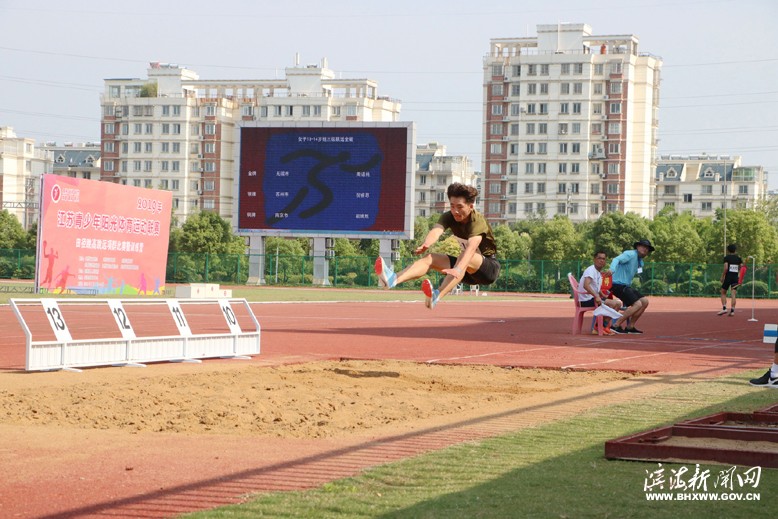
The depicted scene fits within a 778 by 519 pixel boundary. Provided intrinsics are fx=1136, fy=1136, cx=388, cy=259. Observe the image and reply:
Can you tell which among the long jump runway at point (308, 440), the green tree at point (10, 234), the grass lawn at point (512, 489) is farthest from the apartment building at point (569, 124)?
the grass lawn at point (512, 489)

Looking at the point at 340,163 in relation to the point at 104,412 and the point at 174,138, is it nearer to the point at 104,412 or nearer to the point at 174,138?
the point at 104,412

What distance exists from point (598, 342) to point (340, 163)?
35.3 meters

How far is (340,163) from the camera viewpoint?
5572 cm

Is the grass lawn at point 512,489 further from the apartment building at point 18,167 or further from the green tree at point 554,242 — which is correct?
the apartment building at point 18,167

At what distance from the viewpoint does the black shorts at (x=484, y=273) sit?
12.6m

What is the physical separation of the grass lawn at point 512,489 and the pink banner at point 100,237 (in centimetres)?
3031

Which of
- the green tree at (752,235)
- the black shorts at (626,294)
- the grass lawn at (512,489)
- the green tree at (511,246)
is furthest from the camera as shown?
the green tree at (511,246)

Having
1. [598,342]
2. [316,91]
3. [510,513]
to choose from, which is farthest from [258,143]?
[316,91]

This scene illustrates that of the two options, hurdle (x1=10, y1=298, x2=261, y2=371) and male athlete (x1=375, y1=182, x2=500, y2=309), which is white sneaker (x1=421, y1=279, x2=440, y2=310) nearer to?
male athlete (x1=375, y1=182, x2=500, y2=309)

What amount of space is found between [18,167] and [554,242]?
106 metres

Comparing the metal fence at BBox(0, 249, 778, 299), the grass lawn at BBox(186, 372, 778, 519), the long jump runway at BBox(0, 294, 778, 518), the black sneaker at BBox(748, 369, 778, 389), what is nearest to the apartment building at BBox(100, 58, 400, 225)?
the metal fence at BBox(0, 249, 778, 299)

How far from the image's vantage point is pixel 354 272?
71125 mm

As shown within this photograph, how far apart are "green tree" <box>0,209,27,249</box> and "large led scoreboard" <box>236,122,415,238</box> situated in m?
38.7

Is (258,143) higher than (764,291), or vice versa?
(258,143)
